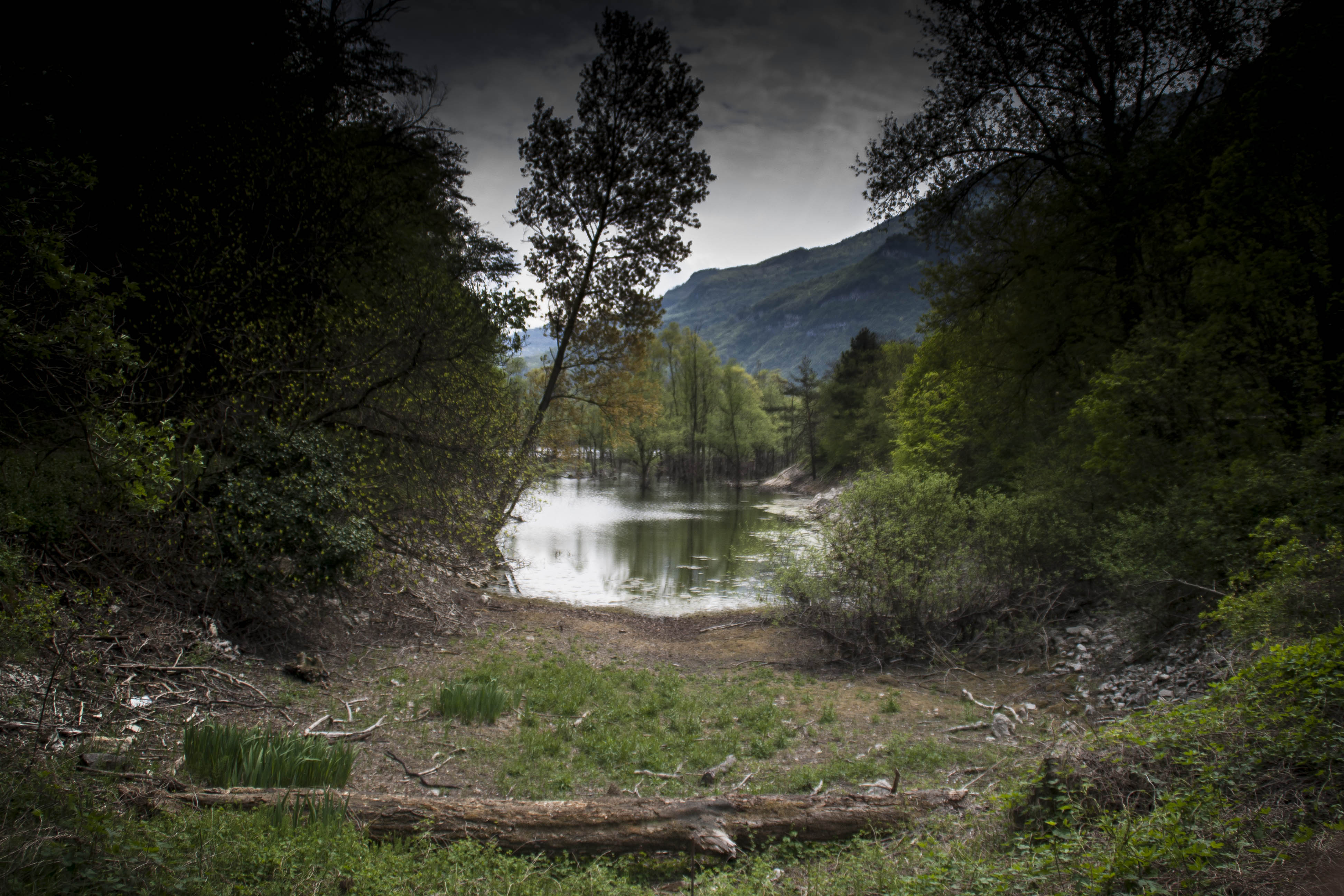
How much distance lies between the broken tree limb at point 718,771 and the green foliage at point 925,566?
4.82 m

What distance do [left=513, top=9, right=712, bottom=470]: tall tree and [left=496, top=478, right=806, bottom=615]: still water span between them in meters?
4.93

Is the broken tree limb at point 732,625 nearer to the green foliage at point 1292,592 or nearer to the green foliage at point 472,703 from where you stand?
the green foliage at point 472,703

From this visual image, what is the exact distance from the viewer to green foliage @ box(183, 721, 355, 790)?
4.49 m

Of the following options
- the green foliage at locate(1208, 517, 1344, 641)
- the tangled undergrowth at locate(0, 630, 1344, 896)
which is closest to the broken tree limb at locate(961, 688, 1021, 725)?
the green foliage at locate(1208, 517, 1344, 641)

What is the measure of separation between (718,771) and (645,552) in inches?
699

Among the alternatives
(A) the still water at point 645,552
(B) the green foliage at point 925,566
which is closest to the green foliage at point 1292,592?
(B) the green foliage at point 925,566

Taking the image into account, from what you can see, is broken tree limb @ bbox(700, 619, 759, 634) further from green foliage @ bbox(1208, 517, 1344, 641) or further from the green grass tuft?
the green grass tuft

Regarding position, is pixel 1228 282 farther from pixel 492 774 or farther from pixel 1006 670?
pixel 492 774

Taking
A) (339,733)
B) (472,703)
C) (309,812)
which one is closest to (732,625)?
(472,703)

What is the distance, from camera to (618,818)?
14.8 ft

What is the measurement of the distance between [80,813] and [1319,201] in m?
14.9

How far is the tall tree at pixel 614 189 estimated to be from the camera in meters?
15.4

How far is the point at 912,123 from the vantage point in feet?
48.9

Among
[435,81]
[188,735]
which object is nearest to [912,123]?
[435,81]
